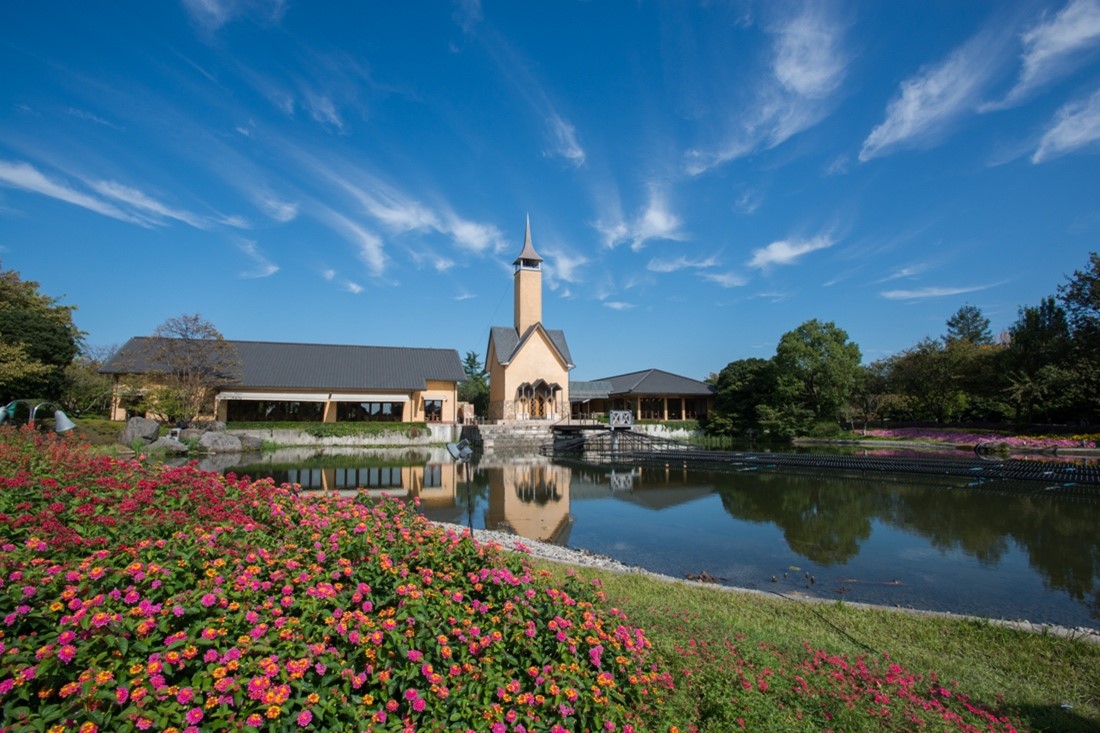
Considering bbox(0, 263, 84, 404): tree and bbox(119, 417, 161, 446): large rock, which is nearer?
bbox(0, 263, 84, 404): tree

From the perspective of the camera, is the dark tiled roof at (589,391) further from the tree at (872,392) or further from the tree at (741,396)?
the tree at (872,392)

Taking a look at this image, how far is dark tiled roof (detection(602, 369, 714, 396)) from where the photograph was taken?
124ft

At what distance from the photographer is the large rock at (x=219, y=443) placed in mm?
22688

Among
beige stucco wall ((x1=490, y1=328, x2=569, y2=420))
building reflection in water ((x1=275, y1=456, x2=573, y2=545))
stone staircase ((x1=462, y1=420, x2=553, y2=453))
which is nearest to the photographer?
building reflection in water ((x1=275, y1=456, x2=573, y2=545))

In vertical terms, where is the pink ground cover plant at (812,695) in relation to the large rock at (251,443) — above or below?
below

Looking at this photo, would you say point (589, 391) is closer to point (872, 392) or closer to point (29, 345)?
point (872, 392)

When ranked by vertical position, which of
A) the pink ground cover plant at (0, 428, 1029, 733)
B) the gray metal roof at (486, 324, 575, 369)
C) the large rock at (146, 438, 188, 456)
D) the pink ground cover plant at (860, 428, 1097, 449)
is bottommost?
the pink ground cover plant at (0, 428, 1029, 733)

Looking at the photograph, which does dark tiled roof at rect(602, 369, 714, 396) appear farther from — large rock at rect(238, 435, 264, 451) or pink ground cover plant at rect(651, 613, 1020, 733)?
pink ground cover plant at rect(651, 613, 1020, 733)

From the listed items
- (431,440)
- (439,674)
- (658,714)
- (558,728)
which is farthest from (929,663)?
(431,440)

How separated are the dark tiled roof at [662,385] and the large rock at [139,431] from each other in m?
26.1

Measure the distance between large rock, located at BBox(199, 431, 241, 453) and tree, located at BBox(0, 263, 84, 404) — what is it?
586 cm

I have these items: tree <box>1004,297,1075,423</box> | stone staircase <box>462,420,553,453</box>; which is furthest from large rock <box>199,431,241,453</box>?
tree <box>1004,297,1075,423</box>

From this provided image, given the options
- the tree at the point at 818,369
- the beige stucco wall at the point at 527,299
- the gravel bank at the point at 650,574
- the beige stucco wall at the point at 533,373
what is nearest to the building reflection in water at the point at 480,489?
the gravel bank at the point at 650,574

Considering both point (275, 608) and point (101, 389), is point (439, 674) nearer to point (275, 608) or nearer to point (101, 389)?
point (275, 608)
